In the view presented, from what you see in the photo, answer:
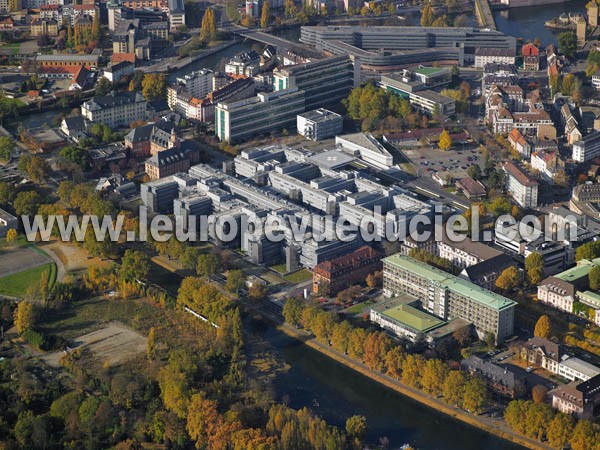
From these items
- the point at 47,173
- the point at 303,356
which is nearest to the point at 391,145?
the point at 47,173

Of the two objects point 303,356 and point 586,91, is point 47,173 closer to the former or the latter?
point 303,356

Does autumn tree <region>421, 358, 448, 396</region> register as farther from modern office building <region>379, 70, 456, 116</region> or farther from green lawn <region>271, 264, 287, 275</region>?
modern office building <region>379, 70, 456, 116</region>

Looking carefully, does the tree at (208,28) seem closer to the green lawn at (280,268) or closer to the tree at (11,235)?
the tree at (11,235)

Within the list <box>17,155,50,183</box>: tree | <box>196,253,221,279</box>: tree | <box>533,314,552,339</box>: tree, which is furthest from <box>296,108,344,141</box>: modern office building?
<box>533,314,552,339</box>: tree

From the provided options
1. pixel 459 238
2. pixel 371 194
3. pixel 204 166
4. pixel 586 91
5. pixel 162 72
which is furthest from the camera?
pixel 162 72

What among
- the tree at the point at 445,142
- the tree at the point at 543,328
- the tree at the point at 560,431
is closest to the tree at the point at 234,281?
the tree at the point at 543,328

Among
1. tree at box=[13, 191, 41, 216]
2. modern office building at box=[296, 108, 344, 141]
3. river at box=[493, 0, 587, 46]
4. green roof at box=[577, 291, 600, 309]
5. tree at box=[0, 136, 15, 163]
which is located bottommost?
green roof at box=[577, 291, 600, 309]
